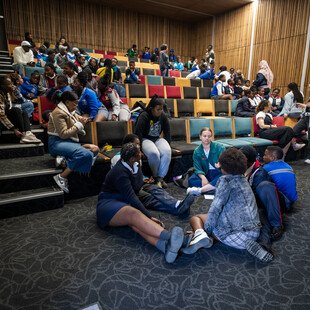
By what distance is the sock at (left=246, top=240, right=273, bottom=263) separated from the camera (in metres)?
1.57

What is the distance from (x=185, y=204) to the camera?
2.21m

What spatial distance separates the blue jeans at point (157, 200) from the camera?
229 cm

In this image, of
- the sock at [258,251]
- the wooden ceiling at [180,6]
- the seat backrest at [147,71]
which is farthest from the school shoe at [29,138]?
the wooden ceiling at [180,6]

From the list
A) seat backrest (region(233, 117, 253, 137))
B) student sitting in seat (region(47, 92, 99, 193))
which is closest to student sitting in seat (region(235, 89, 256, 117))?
seat backrest (region(233, 117, 253, 137))

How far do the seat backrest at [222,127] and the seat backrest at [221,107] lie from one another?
94cm

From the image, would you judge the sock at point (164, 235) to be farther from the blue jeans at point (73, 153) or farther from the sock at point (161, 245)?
the blue jeans at point (73, 153)

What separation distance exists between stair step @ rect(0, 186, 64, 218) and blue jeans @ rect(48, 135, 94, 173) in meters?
0.30

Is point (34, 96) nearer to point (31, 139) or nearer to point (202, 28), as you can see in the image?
point (31, 139)

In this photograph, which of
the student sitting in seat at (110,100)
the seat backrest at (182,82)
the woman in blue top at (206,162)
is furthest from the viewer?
the seat backrest at (182,82)

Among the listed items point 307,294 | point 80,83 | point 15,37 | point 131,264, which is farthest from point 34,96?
point 15,37

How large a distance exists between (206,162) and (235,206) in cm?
125

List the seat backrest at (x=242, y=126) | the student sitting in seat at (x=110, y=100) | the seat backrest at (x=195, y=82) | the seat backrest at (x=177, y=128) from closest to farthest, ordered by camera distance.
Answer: the student sitting in seat at (x=110, y=100)
the seat backrest at (x=177, y=128)
the seat backrest at (x=242, y=126)
the seat backrest at (x=195, y=82)

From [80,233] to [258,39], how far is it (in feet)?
32.5

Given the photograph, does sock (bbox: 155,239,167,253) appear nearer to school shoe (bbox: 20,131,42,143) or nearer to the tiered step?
the tiered step
